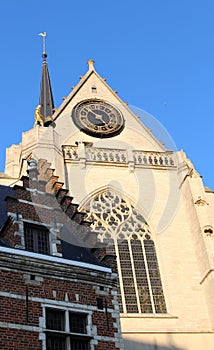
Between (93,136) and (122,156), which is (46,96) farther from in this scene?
(122,156)

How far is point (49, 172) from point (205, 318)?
21.6 feet

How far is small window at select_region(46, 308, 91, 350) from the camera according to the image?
7.34 m

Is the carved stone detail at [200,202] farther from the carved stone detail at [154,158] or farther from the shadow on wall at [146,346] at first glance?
the shadow on wall at [146,346]

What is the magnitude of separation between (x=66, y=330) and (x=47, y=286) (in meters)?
0.70

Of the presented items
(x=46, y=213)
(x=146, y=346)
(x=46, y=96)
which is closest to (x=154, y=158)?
(x=46, y=96)

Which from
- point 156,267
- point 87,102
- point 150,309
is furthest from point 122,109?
point 150,309

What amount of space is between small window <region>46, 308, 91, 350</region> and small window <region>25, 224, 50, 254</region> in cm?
105

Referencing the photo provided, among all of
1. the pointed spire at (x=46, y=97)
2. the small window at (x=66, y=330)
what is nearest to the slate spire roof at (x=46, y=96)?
the pointed spire at (x=46, y=97)

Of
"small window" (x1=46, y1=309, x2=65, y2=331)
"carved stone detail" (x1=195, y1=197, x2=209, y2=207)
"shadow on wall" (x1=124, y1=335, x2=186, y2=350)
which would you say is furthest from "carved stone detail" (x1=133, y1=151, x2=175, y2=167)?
"small window" (x1=46, y1=309, x2=65, y2=331)

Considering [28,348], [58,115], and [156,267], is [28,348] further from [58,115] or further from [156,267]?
[58,115]

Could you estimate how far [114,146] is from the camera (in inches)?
716

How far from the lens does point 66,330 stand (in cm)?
749

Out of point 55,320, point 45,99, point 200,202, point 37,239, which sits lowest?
point 55,320

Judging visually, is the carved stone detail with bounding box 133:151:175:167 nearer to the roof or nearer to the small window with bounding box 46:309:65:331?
the roof
